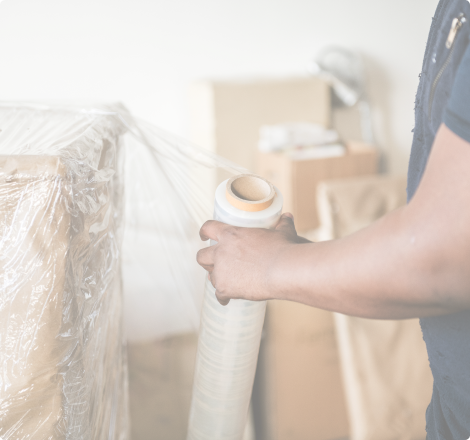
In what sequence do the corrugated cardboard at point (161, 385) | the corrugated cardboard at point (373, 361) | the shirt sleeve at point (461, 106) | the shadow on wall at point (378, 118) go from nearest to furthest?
1. the shirt sleeve at point (461, 106)
2. the corrugated cardboard at point (161, 385)
3. the corrugated cardboard at point (373, 361)
4. the shadow on wall at point (378, 118)

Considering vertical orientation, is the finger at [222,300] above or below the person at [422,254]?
below

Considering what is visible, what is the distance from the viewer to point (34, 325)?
456 millimetres

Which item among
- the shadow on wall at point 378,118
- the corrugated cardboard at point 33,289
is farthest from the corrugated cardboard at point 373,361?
the corrugated cardboard at point 33,289

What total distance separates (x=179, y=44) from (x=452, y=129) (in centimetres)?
146

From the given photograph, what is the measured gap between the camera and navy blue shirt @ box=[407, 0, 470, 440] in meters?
0.35

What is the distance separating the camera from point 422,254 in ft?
1.20

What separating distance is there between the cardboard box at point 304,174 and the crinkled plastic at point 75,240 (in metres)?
0.71

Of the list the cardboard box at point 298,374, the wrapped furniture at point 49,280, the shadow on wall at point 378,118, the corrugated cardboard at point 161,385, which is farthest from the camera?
the shadow on wall at point 378,118

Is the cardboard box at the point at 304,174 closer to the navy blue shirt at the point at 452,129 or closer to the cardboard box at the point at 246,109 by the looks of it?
the cardboard box at the point at 246,109

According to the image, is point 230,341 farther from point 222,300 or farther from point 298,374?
point 298,374

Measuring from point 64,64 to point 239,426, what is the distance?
1.38 metres

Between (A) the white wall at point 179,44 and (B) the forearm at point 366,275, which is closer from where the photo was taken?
(B) the forearm at point 366,275

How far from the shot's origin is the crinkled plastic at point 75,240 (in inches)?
17.5

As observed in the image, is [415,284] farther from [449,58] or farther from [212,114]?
[212,114]
